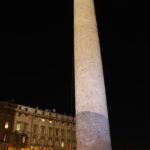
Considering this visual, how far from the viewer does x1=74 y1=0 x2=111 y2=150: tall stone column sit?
19.6 feet

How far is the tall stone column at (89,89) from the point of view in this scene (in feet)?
19.6

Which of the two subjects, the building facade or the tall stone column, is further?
the building facade

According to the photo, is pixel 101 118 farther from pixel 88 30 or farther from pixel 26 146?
pixel 26 146

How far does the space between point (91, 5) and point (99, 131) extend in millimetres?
4208

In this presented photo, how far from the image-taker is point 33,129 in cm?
5134

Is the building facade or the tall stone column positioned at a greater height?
the building facade

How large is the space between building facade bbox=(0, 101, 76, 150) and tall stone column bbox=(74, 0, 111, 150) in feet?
138

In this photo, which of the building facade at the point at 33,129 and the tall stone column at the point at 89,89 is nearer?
the tall stone column at the point at 89,89

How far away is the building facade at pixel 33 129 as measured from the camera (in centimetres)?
4712

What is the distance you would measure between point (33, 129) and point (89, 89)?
47.1m

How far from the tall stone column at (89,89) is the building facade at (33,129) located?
42120mm

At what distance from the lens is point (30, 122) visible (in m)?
51.6

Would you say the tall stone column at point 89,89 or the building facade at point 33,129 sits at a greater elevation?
the building facade at point 33,129

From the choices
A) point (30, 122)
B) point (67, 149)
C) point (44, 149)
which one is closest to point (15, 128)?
point (30, 122)
